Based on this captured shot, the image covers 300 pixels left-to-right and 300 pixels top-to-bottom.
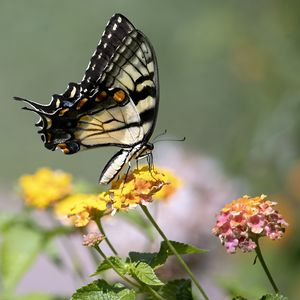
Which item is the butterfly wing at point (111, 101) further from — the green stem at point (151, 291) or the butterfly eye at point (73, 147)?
the green stem at point (151, 291)

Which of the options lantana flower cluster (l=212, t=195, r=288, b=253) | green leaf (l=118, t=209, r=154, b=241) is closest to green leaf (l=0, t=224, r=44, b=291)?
green leaf (l=118, t=209, r=154, b=241)

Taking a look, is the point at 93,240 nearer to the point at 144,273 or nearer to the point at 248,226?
the point at 144,273

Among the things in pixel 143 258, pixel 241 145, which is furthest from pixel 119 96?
pixel 241 145

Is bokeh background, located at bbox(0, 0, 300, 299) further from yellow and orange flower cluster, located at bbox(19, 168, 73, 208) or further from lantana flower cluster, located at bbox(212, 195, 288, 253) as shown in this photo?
lantana flower cluster, located at bbox(212, 195, 288, 253)

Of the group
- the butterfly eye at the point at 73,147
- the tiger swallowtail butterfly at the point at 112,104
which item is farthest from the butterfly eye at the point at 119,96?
the butterfly eye at the point at 73,147

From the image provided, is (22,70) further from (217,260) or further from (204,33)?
(217,260)

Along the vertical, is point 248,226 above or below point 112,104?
below
